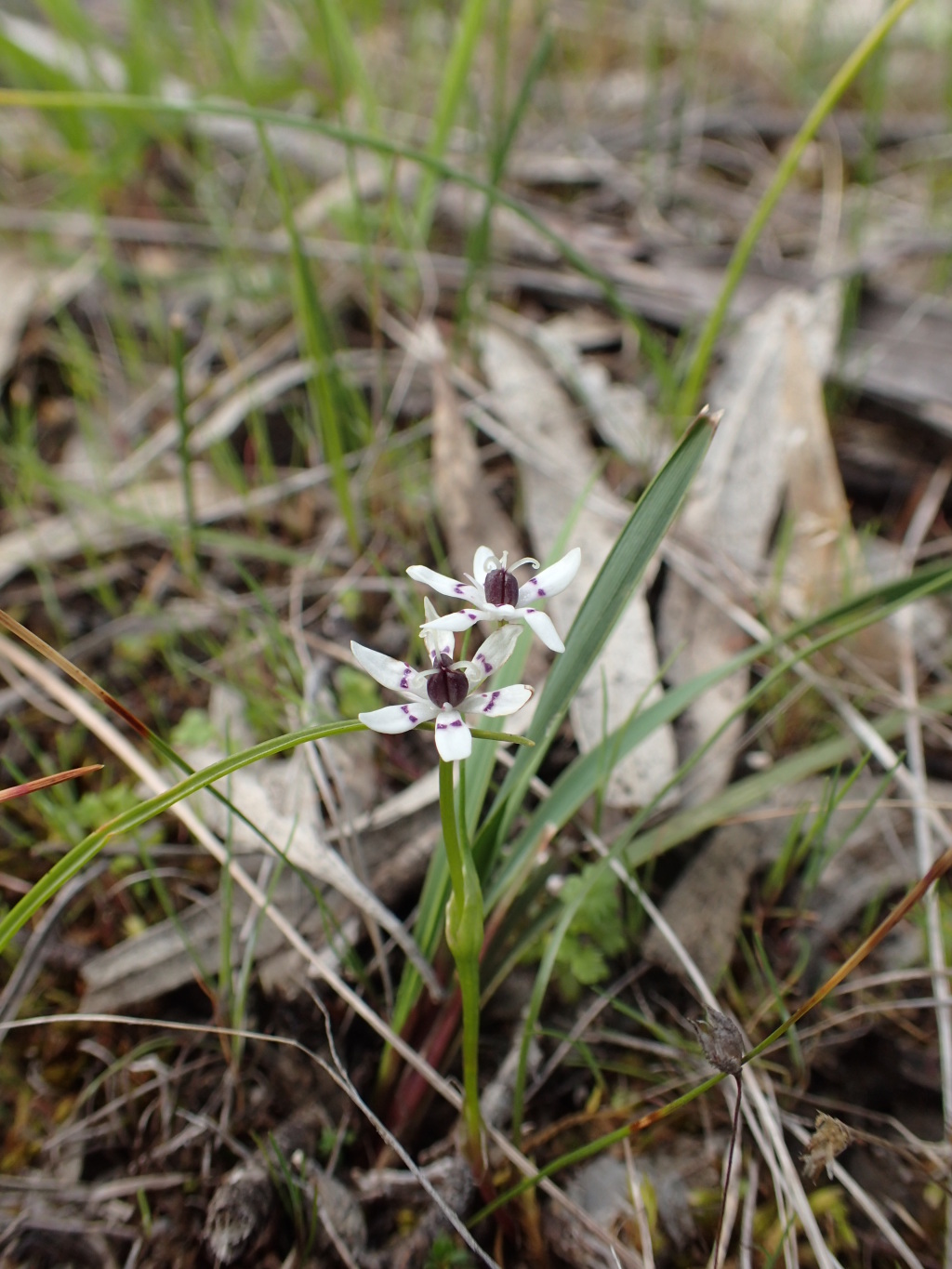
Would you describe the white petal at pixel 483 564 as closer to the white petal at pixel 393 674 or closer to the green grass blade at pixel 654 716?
the white petal at pixel 393 674

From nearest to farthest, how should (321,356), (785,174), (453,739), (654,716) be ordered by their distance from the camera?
(453,739), (654,716), (785,174), (321,356)

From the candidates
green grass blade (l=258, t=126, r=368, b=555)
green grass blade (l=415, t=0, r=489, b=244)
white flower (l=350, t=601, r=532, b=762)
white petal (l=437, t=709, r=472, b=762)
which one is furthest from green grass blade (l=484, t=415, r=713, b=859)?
green grass blade (l=415, t=0, r=489, b=244)

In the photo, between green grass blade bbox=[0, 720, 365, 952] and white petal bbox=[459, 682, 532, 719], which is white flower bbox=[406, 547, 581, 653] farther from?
green grass blade bbox=[0, 720, 365, 952]

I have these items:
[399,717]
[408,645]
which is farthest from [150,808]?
[408,645]

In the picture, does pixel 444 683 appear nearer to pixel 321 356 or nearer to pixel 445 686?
pixel 445 686

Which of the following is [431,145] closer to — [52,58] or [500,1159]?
[52,58]

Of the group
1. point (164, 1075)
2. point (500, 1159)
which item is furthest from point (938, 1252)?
point (164, 1075)
